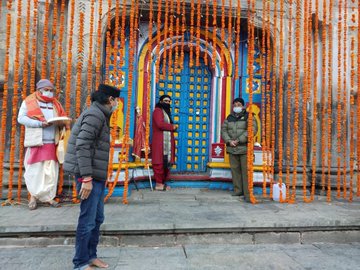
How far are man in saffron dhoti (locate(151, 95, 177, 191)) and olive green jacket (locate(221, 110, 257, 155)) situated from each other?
1.05 metres

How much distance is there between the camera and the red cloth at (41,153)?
4.32m

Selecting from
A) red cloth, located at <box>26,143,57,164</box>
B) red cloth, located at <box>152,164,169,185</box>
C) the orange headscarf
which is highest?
the orange headscarf

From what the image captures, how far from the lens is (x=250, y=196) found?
A: 4.88m

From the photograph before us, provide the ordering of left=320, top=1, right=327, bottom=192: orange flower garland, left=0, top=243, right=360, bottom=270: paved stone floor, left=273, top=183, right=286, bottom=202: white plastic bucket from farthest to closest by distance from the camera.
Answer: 1. left=320, top=1, right=327, bottom=192: orange flower garland
2. left=273, top=183, right=286, bottom=202: white plastic bucket
3. left=0, top=243, right=360, bottom=270: paved stone floor

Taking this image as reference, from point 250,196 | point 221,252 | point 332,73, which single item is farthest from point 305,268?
point 332,73

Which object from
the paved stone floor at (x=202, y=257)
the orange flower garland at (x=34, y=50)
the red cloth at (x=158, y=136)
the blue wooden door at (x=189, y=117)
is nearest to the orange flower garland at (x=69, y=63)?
the orange flower garland at (x=34, y=50)

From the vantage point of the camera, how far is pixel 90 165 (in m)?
2.60

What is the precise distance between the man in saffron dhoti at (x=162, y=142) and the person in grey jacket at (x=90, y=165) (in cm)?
285

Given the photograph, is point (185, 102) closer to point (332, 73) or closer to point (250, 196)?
point (250, 196)

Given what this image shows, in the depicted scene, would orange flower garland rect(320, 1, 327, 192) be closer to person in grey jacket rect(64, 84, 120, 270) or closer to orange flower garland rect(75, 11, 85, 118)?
person in grey jacket rect(64, 84, 120, 270)

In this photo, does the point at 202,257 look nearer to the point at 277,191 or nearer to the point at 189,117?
the point at 277,191

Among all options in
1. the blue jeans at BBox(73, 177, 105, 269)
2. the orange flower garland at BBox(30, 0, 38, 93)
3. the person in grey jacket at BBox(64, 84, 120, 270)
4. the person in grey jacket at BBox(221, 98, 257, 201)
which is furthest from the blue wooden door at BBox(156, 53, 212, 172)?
the blue jeans at BBox(73, 177, 105, 269)

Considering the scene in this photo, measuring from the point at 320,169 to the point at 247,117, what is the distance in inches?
75.4

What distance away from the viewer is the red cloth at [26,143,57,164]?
4.32 meters
